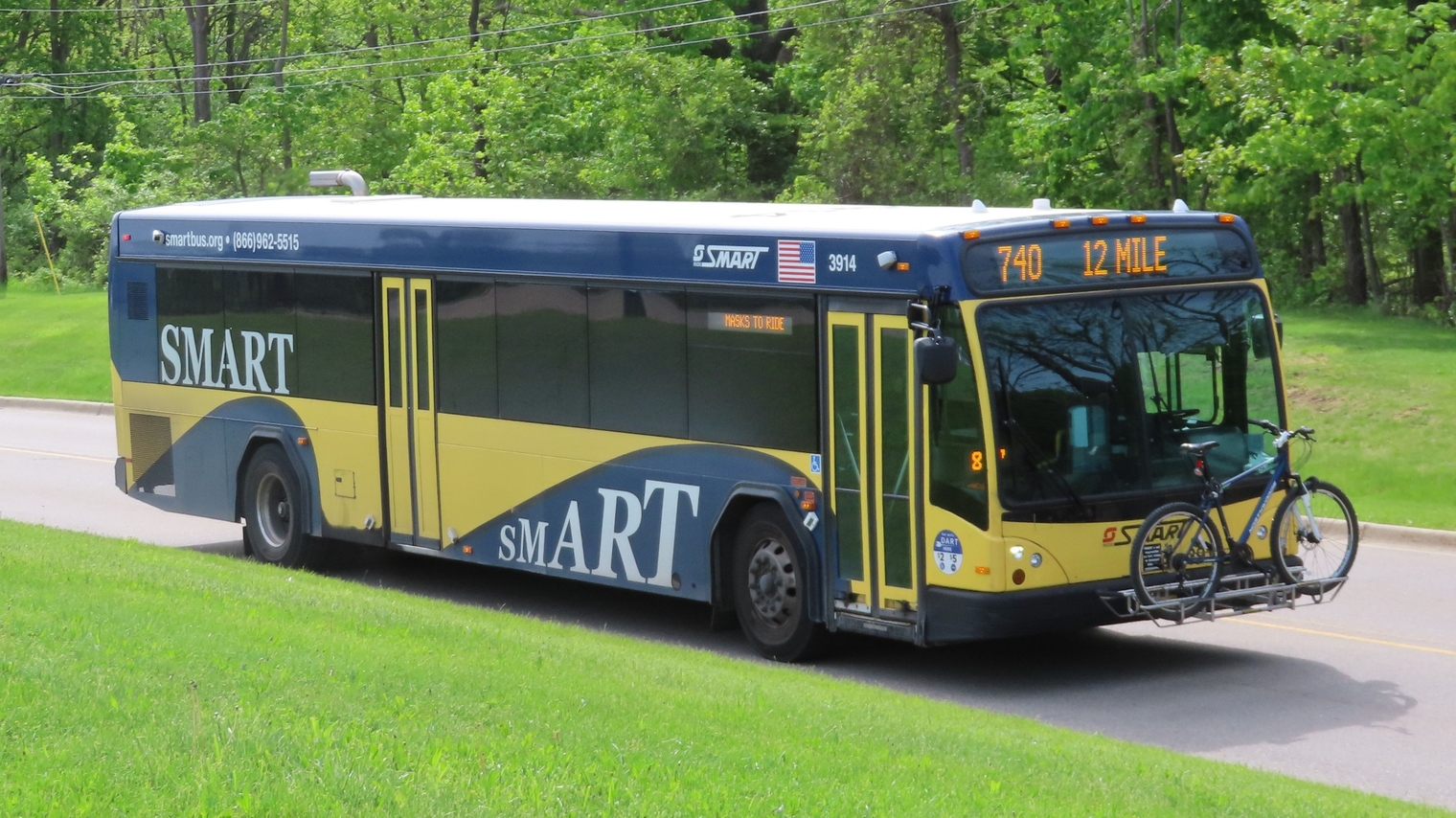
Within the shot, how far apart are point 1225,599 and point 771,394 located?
293 cm

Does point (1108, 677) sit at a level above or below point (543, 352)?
below

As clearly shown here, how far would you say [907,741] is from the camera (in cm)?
764

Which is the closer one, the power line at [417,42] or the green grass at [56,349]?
the green grass at [56,349]

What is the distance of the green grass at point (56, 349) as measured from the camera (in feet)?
107

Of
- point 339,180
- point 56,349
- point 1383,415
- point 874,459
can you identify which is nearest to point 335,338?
point 339,180

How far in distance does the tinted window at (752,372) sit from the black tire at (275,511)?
15.7ft

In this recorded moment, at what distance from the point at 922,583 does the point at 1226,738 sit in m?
1.87

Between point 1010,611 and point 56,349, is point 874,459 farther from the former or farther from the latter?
point 56,349

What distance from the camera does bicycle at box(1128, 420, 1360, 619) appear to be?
32.9 feet

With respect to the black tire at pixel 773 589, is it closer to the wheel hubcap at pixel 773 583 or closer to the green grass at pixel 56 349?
the wheel hubcap at pixel 773 583

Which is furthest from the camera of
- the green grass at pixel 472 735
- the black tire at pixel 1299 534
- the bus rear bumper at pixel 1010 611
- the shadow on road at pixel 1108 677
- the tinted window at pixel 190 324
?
the tinted window at pixel 190 324

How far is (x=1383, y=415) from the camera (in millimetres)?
19188

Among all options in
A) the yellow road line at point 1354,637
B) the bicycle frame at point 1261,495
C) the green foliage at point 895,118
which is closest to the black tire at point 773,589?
the bicycle frame at point 1261,495

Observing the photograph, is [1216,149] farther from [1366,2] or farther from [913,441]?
[913,441]
